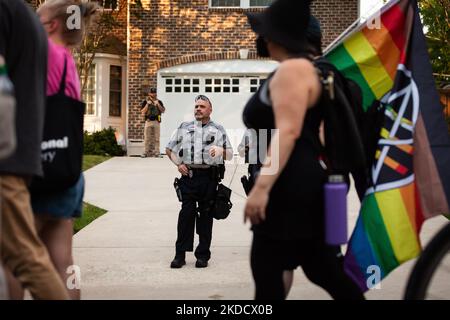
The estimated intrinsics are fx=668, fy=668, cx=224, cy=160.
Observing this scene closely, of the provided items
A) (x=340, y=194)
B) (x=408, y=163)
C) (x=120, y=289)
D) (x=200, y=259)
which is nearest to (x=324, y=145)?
(x=340, y=194)

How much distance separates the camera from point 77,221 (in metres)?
8.26

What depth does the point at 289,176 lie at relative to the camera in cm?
312

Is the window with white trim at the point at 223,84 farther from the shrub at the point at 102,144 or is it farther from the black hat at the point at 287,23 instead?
the black hat at the point at 287,23

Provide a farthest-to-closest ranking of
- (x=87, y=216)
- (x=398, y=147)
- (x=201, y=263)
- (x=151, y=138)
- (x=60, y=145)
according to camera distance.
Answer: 1. (x=151, y=138)
2. (x=87, y=216)
3. (x=201, y=263)
4. (x=398, y=147)
5. (x=60, y=145)

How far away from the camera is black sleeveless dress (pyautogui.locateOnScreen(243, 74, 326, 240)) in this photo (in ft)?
10.1

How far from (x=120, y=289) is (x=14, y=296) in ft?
6.94

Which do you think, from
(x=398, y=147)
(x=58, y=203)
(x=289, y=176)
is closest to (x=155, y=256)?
(x=398, y=147)

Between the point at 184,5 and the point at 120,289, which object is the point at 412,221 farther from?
the point at 184,5

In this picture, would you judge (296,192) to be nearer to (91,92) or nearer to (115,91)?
(91,92)

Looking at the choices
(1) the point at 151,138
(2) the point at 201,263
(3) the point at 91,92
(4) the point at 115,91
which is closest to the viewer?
(2) the point at 201,263

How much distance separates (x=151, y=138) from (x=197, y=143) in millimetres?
11539

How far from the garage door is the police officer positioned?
1262cm

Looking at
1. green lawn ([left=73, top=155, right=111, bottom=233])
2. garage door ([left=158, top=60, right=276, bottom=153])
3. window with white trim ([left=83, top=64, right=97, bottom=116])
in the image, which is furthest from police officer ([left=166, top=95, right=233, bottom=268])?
window with white trim ([left=83, top=64, right=97, bottom=116])

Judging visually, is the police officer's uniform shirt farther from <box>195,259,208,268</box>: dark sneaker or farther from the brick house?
the brick house
